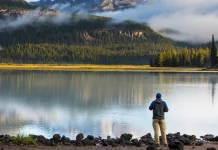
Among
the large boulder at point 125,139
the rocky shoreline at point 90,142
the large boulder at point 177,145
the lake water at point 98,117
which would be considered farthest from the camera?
the lake water at point 98,117

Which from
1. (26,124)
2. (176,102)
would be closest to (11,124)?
(26,124)

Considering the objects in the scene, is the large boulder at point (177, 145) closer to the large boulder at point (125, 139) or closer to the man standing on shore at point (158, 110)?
the man standing on shore at point (158, 110)

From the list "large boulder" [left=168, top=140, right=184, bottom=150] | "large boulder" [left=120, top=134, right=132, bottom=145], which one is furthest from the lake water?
"large boulder" [left=168, top=140, right=184, bottom=150]

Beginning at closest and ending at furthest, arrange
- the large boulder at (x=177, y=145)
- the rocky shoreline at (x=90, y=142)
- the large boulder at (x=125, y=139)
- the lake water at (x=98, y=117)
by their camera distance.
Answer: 1. the large boulder at (x=177, y=145)
2. the rocky shoreline at (x=90, y=142)
3. the large boulder at (x=125, y=139)
4. the lake water at (x=98, y=117)

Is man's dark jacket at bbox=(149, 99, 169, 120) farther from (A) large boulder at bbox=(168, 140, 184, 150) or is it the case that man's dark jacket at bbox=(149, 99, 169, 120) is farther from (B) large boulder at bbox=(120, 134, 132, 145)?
(B) large boulder at bbox=(120, 134, 132, 145)

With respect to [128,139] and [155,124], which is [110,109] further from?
[155,124]

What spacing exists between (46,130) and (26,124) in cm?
287

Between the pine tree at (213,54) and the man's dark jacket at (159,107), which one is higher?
the pine tree at (213,54)

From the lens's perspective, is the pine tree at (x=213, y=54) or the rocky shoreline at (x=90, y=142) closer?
the rocky shoreline at (x=90, y=142)

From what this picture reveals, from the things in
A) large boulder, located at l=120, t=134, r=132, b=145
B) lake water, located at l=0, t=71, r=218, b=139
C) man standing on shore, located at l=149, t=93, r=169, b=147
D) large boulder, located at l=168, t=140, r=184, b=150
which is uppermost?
man standing on shore, located at l=149, t=93, r=169, b=147

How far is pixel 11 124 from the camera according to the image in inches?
1106

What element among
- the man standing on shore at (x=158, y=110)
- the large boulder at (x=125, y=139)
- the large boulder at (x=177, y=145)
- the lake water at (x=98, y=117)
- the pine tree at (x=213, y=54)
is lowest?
the lake water at (x=98, y=117)

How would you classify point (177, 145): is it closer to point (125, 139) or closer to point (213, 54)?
point (125, 139)

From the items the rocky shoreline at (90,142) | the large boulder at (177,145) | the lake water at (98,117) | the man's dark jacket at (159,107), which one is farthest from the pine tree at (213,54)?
the large boulder at (177,145)
